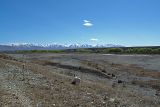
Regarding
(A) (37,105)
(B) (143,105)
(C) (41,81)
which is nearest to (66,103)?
(A) (37,105)

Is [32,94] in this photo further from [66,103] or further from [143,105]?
[143,105]

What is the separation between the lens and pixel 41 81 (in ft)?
80.1

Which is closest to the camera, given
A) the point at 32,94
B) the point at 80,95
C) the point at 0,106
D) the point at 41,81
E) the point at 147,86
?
the point at 0,106

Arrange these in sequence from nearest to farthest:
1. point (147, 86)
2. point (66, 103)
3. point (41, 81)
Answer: point (66, 103) < point (41, 81) < point (147, 86)

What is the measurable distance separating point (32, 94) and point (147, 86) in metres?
16.7

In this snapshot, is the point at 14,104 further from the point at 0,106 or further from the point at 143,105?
the point at 143,105

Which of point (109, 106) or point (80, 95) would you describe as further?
point (80, 95)

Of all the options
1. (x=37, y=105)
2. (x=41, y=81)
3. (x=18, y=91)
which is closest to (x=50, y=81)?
(x=41, y=81)

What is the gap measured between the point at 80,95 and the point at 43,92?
230 cm

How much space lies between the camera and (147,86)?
106 feet

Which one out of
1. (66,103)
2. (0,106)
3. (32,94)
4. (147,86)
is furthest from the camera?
(147,86)

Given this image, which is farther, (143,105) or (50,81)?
(50,81)

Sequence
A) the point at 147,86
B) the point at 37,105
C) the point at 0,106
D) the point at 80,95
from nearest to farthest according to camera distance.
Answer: the point at 0,106
the point at 37,105
the point at 80,95
the point at 147,86

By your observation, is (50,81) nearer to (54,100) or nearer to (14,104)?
(54,100)
